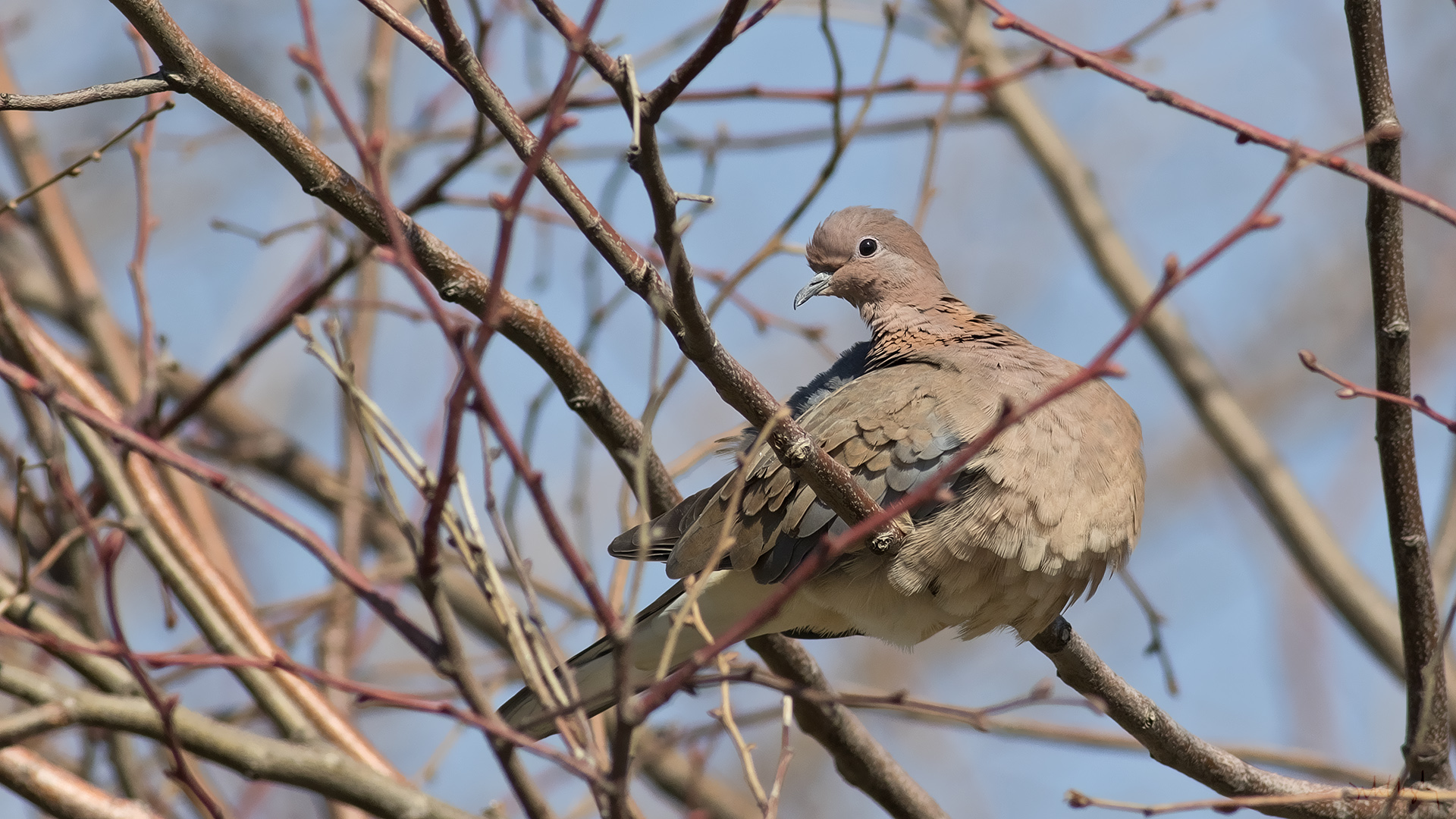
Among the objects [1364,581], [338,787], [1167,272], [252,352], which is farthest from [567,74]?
[1364,581]

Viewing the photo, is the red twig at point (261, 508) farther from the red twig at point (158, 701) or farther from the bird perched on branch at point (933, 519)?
the bird perched on branch at point (933, 519)

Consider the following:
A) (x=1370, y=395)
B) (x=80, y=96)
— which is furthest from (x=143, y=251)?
(x=1370, y=395)

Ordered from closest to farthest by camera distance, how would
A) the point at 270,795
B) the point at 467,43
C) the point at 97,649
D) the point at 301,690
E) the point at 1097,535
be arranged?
the point at 97,649 → the point at 467,43 → the point at 1097,535 → the point at 301,690 → the point at 270,795

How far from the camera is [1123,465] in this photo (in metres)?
3.09

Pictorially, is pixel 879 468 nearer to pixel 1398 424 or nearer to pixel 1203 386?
pixel 1398 424

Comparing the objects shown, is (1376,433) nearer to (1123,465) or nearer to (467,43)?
(1123,465)

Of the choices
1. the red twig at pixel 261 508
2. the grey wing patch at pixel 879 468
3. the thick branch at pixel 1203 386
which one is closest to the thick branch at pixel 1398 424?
the grey wing patch at pixel 879 468

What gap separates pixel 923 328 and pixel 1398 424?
1404 millimetres

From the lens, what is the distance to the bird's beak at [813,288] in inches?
156

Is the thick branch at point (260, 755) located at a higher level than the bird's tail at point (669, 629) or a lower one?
lower

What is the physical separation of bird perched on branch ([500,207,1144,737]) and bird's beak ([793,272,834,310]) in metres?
0.53

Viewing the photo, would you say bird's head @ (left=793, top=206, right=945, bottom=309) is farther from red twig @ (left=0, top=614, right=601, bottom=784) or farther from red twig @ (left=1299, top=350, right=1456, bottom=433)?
red twig @ (left=0, top=614, right=601, bottom=784)

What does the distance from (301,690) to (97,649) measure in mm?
1547

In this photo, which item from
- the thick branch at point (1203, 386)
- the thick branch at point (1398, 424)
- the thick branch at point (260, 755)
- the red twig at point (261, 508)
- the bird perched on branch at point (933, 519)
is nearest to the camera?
the red twig at point (261, 508)
